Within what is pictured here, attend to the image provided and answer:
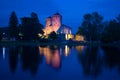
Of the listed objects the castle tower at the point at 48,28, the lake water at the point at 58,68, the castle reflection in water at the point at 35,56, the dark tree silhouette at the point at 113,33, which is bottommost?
the lake water at the point at 58,68

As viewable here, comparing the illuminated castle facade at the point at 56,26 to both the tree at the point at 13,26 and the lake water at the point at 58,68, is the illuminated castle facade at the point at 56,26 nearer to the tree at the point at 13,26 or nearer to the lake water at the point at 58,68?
the tree at the point at 13,26

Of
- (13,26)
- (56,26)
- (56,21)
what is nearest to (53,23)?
(56,21)

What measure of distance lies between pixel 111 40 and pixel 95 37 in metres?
14.5

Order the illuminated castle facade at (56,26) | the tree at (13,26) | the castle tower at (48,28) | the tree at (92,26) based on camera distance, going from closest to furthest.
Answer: the tree at (13,26), the tree at (92,26), the illuminated castle facade at (56,26), the castle tower at (48,28)

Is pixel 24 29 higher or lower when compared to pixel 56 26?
lower

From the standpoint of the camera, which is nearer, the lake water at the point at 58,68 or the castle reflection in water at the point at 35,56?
the lake water at the point at 58,68

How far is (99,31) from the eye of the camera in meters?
89.2

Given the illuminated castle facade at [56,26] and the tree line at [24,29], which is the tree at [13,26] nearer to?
the tree line at [24,29]

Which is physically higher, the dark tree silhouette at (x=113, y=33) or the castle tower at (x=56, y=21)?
the castle tower at (x=56, y=21)

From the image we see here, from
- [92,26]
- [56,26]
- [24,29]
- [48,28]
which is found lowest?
[24,29]

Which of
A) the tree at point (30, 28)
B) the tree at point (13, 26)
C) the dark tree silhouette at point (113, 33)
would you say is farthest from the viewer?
the tree at point (13, 26)

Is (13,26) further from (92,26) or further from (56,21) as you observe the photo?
(56,21)

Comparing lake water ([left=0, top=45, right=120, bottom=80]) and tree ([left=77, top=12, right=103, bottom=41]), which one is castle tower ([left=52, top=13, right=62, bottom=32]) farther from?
lake water ([left=0, top=45, right=120, bottom=80])

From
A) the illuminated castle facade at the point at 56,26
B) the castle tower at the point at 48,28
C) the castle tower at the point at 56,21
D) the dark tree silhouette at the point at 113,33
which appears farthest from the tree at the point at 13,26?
the castle tower at the point at 56,21
